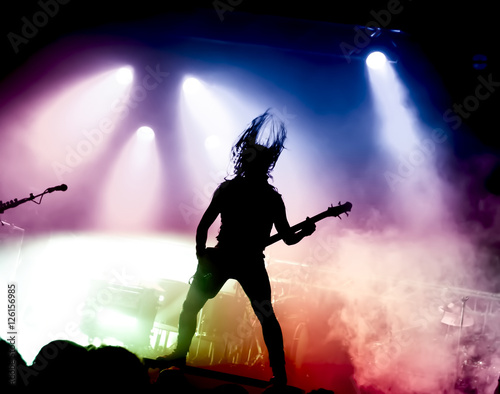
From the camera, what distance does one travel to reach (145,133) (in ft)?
40.5

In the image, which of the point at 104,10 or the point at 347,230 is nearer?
the point at 104,10

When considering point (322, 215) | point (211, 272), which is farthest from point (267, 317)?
point (322, 215)

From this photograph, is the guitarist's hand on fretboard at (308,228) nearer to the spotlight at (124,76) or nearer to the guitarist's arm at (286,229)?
the guitarist's arm at (286,229)

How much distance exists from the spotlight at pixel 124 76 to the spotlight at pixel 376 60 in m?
6.76

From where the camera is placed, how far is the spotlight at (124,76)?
1161cm

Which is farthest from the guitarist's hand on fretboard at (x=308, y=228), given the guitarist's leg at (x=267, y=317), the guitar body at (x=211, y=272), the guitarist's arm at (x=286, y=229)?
the guitar body at (x=211, y=272)

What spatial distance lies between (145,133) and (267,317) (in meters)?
10.1

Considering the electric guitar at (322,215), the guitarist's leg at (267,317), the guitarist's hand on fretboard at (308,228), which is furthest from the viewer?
the electric guitar at (322,215)

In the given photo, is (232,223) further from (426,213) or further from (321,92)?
(426,213)

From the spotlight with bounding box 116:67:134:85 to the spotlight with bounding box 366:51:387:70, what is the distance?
266 inches

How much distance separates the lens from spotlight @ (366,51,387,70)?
9.65m

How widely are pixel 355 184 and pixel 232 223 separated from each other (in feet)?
26.3

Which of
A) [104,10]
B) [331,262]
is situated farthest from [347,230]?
[104,10]

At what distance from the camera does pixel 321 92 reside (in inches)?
423
